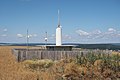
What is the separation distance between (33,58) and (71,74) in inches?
511

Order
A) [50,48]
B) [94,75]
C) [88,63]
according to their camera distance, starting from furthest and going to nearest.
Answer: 1. [50,48]
2. [88,63]
3. [94,75]

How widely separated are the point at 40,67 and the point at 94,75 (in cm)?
893

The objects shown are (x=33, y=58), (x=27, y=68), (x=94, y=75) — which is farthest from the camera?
(x=33, y=58)

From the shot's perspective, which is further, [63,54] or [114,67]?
[63,54]

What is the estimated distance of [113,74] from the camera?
54.4ft

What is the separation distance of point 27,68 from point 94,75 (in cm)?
903

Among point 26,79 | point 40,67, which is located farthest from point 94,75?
point 40,67

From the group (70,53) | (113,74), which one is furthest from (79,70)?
(70,53)

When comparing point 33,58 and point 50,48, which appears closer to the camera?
point 33,58

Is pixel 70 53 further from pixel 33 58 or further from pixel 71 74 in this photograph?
pixel 71 74

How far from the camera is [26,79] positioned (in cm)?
1756

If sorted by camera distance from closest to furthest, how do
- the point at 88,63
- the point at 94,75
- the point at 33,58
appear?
the point at 94,75 < the point at 88,63 < the point at 33,58

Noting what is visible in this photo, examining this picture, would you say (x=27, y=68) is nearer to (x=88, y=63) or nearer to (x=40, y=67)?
(x=40, y=67)

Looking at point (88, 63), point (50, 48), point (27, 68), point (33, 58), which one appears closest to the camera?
point (88, 63)
